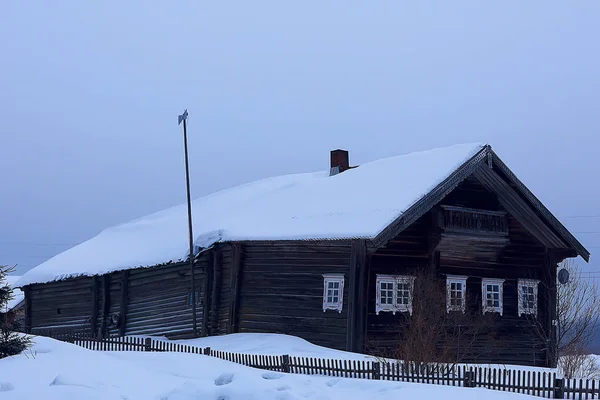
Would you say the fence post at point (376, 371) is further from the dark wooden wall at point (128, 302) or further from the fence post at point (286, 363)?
the dark wooden wall at point (128, 302)

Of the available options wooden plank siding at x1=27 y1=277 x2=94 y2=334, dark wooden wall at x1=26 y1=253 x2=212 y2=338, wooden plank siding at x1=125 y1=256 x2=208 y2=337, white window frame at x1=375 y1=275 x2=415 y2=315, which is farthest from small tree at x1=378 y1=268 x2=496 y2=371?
wooden plank siding at x1=27 y1=277 x2=94 y2=334

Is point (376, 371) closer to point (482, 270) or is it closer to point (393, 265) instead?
point (393, 265)

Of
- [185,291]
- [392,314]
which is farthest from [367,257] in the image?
[185,291]

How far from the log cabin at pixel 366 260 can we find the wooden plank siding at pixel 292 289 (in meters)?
0.03

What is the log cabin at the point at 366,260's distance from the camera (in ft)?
71.1

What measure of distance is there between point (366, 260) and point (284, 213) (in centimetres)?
421

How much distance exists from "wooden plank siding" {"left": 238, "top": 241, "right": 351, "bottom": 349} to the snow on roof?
2.62ft

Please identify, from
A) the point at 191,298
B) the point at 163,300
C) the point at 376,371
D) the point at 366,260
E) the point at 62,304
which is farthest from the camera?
the point at 62,304

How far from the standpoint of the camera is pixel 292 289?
23.0 meters

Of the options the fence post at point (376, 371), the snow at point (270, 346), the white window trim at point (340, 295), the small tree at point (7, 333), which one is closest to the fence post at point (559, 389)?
the fence post at point (376, 371)

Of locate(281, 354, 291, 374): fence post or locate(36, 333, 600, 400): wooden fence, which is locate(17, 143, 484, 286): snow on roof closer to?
locate(36, 333, 600, 400): wooden fence

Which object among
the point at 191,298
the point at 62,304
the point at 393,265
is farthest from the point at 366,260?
the point at 62,304

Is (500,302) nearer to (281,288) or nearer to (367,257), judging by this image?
(367,257)

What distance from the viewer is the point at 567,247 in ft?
84.5
